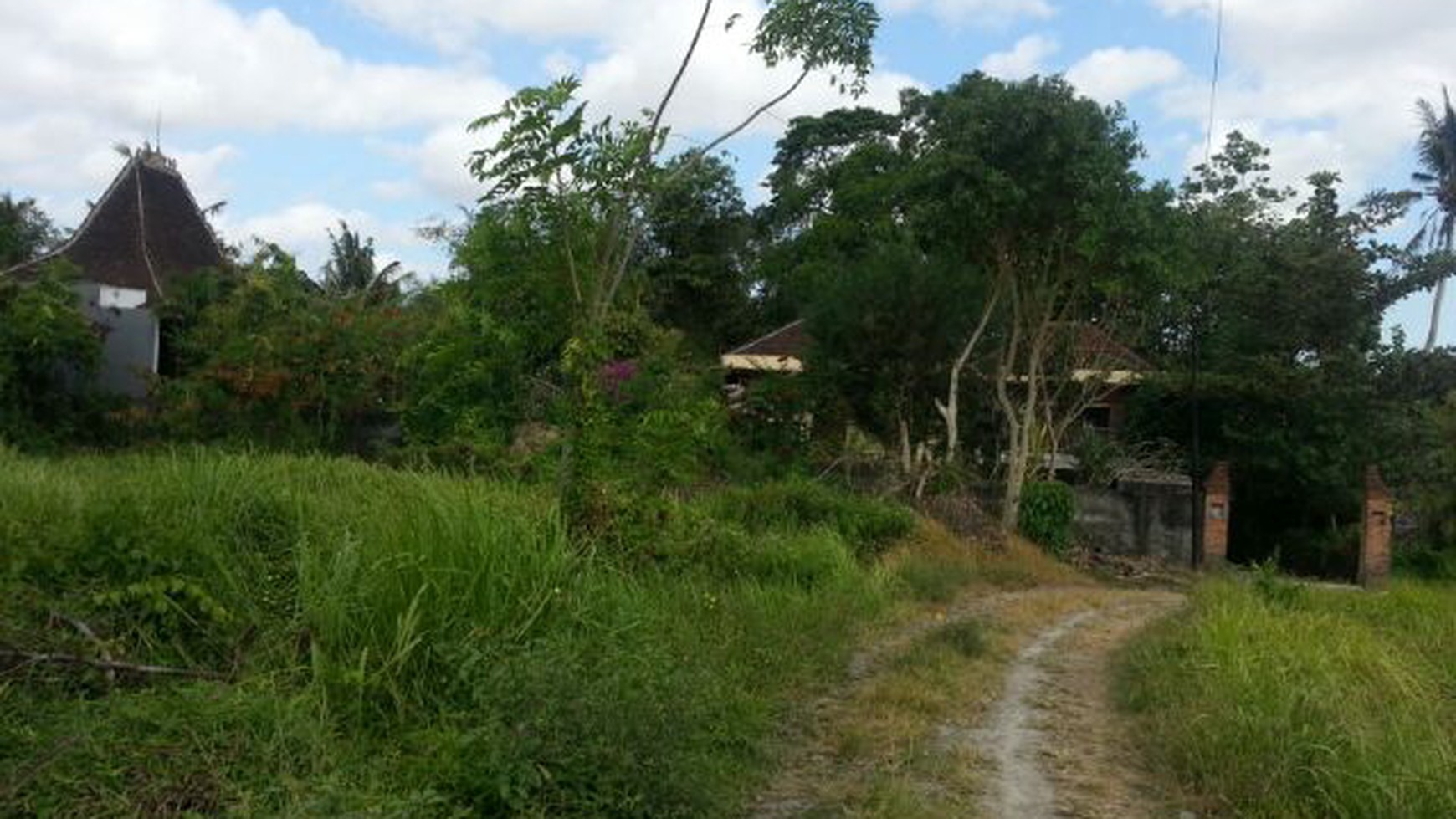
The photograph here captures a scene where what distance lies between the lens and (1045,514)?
76.4 feet

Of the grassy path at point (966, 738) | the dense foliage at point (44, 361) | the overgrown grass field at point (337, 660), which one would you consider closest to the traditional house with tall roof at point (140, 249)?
the dense foliage at point (44, 361)

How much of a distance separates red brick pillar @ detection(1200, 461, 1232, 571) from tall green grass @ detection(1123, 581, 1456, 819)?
1338 cm

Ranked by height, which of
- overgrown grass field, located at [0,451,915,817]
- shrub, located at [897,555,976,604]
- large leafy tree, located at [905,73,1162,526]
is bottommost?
shrub, located at [897,555,976,604]

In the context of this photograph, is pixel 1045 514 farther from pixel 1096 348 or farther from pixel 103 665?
pixel 103 665

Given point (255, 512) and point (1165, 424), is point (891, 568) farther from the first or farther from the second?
point (1165, 424)

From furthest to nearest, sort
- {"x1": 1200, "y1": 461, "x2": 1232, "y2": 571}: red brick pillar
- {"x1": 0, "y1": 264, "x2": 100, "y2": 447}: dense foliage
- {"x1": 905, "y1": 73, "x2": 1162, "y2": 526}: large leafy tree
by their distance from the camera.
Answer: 1. {"x1": 1200, "y1": 461, "x2": 1232, "y2": 571}: red brick pillar
2. {"x1": 905, "y1": 73, "x2": 1162, "y2": 526}: large leafy tree
3. {"x1": 0, "y1": 264, "x2": 100, "y2": 447}: dense foliage

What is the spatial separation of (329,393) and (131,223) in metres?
9.58

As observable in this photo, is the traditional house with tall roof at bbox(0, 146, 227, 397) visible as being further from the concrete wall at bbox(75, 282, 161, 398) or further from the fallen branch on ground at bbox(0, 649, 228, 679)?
the fallen branch on ground at bbox(0, 649, 228, 679)

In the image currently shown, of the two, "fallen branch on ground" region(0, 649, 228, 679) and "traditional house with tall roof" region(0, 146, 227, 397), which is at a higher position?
"traditional house with tall roof" region(0, 146, 227, 397)

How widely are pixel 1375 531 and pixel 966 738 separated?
20352 millimetres

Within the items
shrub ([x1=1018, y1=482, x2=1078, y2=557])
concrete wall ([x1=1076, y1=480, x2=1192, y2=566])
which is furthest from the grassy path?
concrete wall ([x1=1076, y1=480, x2=1192, y2=566])

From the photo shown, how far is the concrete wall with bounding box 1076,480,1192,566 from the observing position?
26.0 meters

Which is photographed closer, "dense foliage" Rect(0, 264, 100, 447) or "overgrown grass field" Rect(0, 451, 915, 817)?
"overgrown grass field" Rect(0, 451, 915, 817)

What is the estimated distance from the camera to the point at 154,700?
4.74 metres
